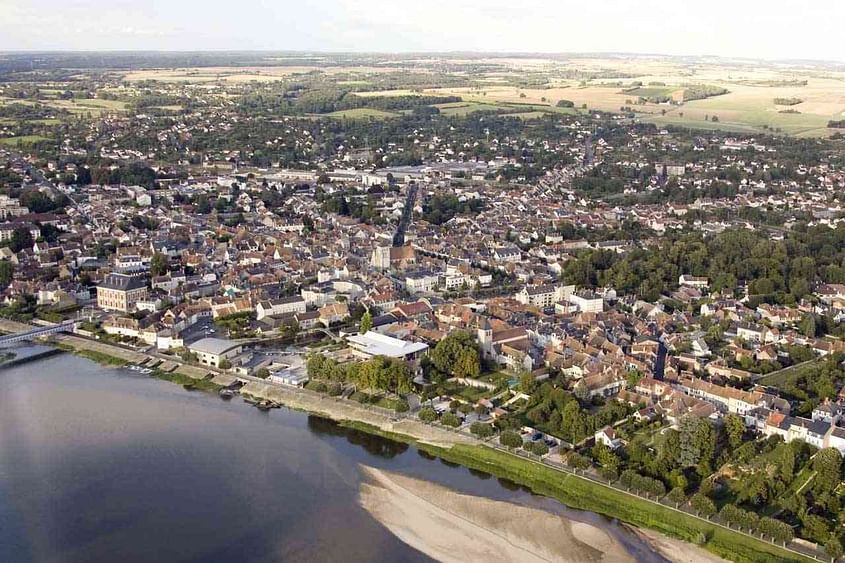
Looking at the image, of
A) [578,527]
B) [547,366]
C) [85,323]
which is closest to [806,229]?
[547,366]

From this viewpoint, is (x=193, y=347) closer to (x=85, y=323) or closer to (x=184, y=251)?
(x=85, y=323)

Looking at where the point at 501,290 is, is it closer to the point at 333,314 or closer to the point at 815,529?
the point at 333,314

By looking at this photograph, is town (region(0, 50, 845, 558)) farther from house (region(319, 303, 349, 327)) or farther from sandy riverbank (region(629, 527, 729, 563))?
sandy riverbank (region(629, 527, 729, 563))

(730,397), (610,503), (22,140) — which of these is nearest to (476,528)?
(610,503)

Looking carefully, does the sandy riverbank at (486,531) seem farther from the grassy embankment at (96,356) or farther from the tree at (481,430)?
the grassy embankment at (96,356)

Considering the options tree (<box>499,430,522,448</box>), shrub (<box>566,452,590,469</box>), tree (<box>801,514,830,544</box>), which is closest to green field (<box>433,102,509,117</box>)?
tree (<box>499,430,522,448</box>)

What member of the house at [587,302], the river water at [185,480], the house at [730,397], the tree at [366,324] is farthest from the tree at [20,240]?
the house at [730,397]
